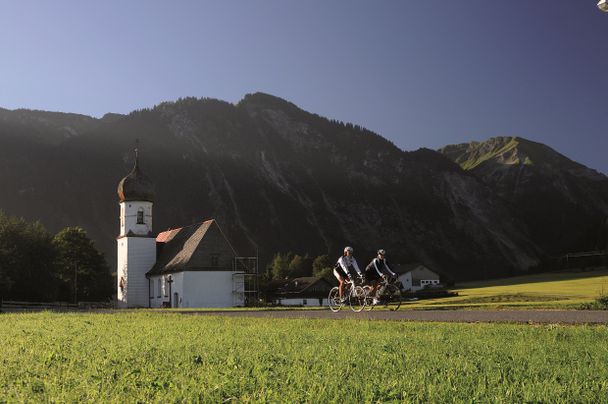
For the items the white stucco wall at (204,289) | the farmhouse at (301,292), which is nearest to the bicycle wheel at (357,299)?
the white stucco wall at (204,289)

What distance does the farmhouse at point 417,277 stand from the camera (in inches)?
5719

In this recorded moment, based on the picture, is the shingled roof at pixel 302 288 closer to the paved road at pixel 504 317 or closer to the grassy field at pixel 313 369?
the paved road at pixel 504 317

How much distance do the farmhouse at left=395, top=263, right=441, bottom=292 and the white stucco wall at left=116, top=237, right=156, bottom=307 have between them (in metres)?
83.0

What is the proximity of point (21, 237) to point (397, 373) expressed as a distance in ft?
223

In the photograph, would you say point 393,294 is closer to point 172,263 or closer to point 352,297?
point 352,297

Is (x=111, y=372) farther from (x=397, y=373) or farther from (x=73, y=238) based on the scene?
(x=73, y=238)

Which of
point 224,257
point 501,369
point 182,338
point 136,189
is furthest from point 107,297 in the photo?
point 501,369

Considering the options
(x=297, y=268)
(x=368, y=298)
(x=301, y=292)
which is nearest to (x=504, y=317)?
(x=368, y=298)

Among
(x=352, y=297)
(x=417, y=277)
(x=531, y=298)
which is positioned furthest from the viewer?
(x=417, y=277)

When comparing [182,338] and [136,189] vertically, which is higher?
[136,189]

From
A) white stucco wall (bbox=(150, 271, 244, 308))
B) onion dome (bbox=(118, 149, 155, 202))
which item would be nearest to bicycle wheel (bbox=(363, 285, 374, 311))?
white stucco wall (bbox=(150, 271, 244, 308))

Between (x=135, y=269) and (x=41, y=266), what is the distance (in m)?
10.4

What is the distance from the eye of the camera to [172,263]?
66.8 m

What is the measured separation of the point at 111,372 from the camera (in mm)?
6875
